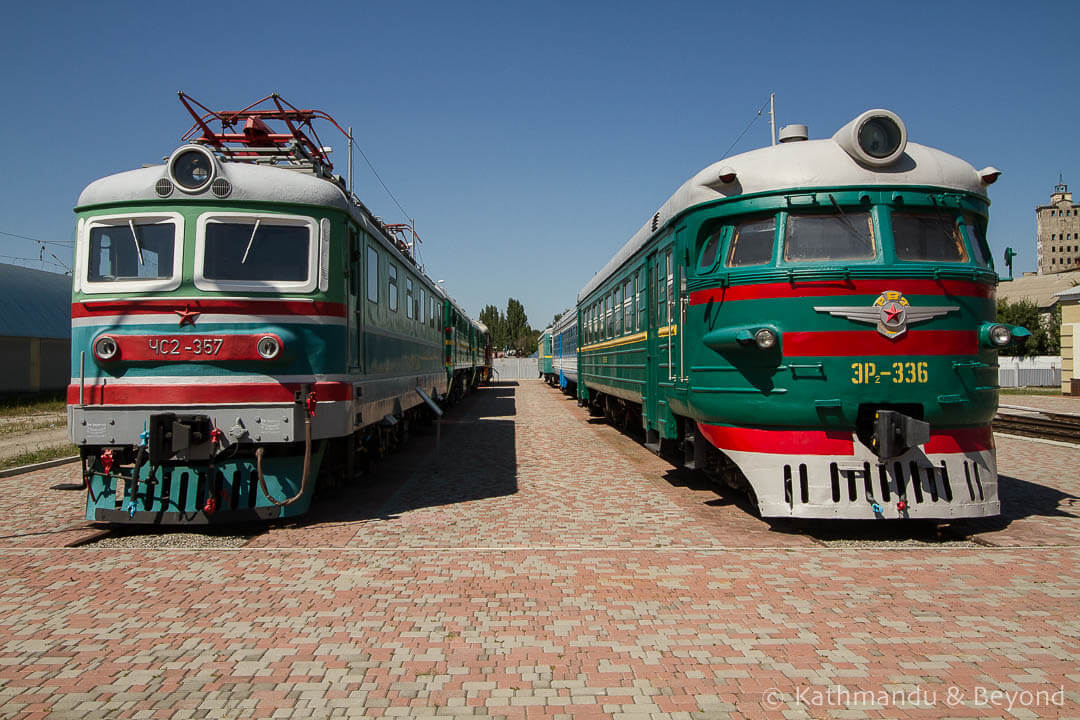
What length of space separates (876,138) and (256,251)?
5.96 meters

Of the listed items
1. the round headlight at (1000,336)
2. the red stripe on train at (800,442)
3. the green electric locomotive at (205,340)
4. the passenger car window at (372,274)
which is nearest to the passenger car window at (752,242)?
the red stripe on train at (800,442)

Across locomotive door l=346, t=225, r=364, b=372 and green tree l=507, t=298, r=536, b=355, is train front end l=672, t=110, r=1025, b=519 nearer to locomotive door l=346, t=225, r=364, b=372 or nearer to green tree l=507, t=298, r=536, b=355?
locomotive door l=346, t=225, r=364, b=372

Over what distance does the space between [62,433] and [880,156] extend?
17.4 m

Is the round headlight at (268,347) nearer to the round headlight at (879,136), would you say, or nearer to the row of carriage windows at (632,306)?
the row of carriage windows at (632,306)

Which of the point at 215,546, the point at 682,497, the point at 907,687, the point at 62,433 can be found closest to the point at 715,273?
the point at 682,497

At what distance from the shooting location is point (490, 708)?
337cm

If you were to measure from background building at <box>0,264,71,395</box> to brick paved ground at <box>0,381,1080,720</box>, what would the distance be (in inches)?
951

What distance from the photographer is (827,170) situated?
21.3ft

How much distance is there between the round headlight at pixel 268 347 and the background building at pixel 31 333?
85.8ft

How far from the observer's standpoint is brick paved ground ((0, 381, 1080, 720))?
346cm

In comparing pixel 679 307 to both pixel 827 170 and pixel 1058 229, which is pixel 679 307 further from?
pixel 1058 229

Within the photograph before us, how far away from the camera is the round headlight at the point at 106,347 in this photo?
641 cm

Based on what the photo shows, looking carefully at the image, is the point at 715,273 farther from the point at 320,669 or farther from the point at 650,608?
the point at 320,669

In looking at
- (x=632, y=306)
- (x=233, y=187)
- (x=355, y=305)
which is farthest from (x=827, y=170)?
(x=233, y=187)
